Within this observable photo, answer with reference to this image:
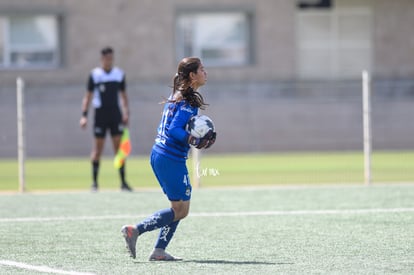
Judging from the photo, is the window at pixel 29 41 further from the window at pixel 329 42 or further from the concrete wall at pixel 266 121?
the window at pixel 329 42

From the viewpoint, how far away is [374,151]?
26.6 meters

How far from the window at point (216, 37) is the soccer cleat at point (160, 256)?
79.0 feet

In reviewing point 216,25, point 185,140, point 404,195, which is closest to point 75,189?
point 404,195

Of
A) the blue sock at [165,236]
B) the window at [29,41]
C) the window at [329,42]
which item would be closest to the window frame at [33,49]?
the window at [29,41]

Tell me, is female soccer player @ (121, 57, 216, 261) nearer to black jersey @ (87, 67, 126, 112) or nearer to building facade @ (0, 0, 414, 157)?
black jersey @ (87, 67, 126, 112)

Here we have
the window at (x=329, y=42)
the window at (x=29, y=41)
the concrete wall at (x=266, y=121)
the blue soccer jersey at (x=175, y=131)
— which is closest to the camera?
the blue soccer jersey at (x=175, y=131)

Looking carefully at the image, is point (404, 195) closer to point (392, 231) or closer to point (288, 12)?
point (392, 231)

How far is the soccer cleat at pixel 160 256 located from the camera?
9383mm

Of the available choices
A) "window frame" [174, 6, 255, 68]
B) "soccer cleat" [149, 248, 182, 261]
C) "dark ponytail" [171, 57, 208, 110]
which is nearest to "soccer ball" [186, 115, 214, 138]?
"dark ponytail" [171, 57, 208, 110]

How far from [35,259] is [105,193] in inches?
290

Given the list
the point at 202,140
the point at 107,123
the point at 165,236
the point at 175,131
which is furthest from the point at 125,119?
the point at 202,140

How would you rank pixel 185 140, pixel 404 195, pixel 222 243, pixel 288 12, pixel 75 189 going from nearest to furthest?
pixel 185 140 → pixel 222 243 → pixel 404 195 → pixel 75 189 → pixel 288 12

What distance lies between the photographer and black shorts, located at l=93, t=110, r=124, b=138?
17234mm

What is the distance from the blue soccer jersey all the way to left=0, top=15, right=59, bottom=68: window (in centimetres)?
2408
